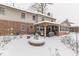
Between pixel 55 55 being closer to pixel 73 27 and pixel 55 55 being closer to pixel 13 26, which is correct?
pixel 73 27

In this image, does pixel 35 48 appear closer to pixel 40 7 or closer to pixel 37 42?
pixel 37 42

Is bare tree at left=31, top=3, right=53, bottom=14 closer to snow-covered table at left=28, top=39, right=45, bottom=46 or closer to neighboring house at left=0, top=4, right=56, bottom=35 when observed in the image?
neighboring house at left=0, top=4, right=56, bottom=35

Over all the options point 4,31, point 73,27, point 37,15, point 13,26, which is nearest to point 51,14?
point 37,15

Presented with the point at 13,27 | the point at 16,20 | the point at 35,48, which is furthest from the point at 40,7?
the point at 35,48

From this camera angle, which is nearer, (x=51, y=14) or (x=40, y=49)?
(x=40, y=49)

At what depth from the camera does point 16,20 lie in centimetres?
464

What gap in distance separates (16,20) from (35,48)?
4.82 ft

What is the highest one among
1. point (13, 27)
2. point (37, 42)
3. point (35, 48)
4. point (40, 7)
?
point (40, 7)

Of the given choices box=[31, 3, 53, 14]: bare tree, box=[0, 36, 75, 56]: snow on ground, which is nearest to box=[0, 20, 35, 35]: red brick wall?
box=[0, 36, 75, 56]: snow on ground

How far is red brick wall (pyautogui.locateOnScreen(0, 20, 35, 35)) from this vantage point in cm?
430

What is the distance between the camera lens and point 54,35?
432 centimetres

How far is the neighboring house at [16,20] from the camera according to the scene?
4.33m

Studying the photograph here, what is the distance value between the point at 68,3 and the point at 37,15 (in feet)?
4.28

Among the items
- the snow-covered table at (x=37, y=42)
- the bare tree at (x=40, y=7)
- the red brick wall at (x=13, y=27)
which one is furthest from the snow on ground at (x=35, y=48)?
the bare tree at (x=40, y=7)
